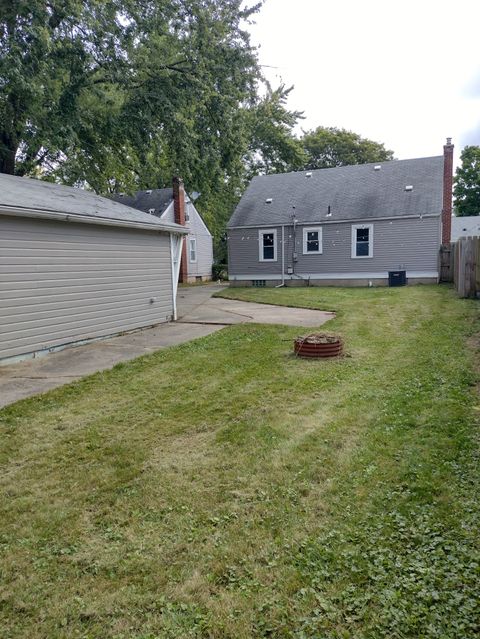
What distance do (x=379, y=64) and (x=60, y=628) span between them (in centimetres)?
943

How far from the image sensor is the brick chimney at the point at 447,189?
61.8ft

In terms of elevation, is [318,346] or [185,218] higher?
[185,218]

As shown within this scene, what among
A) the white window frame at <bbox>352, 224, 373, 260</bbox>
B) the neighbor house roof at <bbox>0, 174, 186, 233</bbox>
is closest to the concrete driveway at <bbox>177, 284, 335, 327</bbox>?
the neighbor house roof at <bbox>0, 174, 186, 233</bbox>

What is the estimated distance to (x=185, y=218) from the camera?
2528cm

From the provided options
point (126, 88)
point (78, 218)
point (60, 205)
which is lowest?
point (78, 218)

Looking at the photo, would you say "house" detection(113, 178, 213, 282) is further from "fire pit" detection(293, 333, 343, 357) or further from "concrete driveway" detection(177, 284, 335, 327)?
"fire pit" detection(293, 333, 343, 357)

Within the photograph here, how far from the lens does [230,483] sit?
10.4ft

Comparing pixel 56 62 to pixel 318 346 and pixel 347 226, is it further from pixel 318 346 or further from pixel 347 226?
pixel 347 226

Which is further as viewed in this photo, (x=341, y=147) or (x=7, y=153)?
(x=341, y=147)

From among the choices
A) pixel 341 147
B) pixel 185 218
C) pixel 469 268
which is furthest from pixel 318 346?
pixel 341 147

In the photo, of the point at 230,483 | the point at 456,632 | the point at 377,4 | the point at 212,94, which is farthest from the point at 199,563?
the point at 212,94

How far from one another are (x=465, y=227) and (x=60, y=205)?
35.6 metres

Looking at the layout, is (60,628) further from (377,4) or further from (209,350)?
(377,4)

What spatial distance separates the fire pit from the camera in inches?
258
